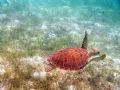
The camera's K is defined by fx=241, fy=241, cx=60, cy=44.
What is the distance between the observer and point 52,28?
14.0m

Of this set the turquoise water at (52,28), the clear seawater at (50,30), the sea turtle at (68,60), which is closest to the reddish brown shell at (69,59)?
the sea turtle at (68,60)

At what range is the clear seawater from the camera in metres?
10.8

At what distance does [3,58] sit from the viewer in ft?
29.5

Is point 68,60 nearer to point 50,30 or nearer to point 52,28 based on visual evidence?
point 50,30

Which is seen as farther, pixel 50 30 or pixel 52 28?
pixel 52 28

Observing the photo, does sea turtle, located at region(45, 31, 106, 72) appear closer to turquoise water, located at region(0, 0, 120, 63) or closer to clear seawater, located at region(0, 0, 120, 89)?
clear seawater, located at region(0, 0, 120, 89)

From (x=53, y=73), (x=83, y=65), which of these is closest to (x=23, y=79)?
(x=53, y=73)

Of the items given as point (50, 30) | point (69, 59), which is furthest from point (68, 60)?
point (50, 30)

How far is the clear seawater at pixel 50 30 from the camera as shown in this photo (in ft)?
35.4

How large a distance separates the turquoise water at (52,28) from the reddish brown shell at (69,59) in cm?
200

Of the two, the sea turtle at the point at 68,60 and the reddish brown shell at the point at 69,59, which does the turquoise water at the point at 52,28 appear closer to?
the sea turtle at the point at 68,60

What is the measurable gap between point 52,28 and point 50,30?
48cm

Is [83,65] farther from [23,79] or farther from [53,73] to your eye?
[23,79]

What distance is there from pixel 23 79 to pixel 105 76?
3.02 m
